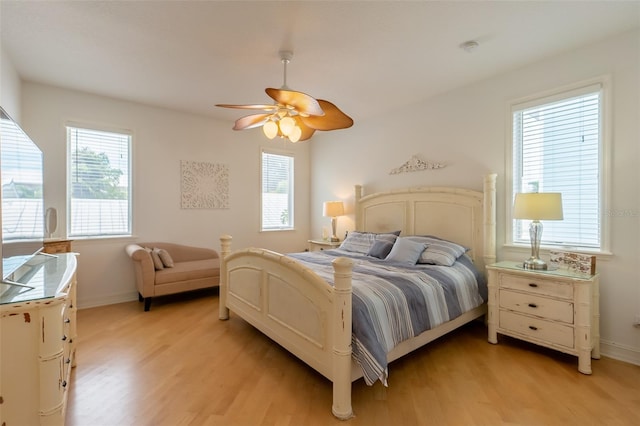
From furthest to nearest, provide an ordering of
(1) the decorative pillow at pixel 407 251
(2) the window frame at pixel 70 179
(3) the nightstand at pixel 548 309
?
1. (2) the window frame at pixel 70 179
2. (1) the decorative pillow at pixel 407 251
3. (3) the nightstand at pixel 548 309

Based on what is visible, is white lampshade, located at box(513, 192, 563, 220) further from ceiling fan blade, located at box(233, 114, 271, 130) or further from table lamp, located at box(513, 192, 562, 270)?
ceiling fan blade, located at box(233, 114, 271, 130)

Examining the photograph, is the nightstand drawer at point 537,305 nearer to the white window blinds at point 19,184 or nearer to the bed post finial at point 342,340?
the bed post finial at point 342,340

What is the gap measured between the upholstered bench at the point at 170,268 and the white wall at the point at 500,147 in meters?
2.24

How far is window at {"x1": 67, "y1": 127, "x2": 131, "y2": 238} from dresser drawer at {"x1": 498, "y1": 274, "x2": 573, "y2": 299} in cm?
453

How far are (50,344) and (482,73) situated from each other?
13.1ft

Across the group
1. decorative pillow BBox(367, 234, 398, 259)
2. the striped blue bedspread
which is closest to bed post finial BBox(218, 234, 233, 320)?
the striped blue bedspread

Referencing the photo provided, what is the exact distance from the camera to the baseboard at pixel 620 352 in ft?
7.76

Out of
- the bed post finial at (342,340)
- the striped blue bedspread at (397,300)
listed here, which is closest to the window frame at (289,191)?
the striped blue bedspread at (397,300)

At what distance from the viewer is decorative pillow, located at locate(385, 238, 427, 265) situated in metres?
3.02

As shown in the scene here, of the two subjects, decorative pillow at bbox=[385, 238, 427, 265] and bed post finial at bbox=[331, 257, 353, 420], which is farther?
decorative pillow at bbox=[385, 238, 427, 265]

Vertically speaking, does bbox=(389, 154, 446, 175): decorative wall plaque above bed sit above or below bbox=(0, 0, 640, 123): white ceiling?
below

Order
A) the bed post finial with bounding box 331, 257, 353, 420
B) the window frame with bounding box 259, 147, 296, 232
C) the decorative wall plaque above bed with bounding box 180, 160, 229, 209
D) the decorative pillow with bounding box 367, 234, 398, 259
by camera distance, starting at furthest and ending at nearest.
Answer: the window frame with bounding box 259, 147, 296, 232 < the decorative wall plaque above bed with bounding box 180, 160, 229, 209 < the decorative pillow with bounding box 367, 234, 398, 259 < the bed post finial with bounding box 331, 257, 353, 420

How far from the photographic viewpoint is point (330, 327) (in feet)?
6.22

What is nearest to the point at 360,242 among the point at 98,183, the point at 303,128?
the point at 303,128
